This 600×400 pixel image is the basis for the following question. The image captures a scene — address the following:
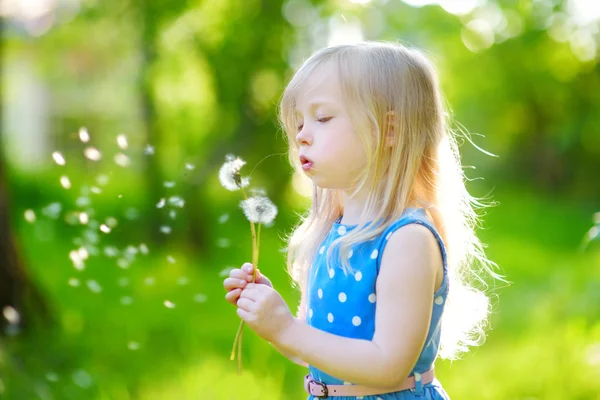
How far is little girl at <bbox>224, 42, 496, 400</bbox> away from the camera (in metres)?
1.42

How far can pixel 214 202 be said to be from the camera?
886 cm

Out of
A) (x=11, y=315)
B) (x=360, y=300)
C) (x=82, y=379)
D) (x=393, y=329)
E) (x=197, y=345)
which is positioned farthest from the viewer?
(x=197, y=345)

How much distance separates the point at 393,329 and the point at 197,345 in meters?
3.20

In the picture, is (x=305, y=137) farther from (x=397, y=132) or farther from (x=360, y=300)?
(x=360, y=300)

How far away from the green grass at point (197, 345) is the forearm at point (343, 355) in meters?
Answer: 0.87

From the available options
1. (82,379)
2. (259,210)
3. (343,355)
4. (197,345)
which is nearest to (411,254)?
(343,355)

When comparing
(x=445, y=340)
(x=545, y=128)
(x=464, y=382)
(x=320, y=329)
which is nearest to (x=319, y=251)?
(x=320, y=329)

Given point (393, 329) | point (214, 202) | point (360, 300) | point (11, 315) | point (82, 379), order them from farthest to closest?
point (214, 202)
point (11, 315)
point (82, 379)
point (360, 300)
point (393, 329)

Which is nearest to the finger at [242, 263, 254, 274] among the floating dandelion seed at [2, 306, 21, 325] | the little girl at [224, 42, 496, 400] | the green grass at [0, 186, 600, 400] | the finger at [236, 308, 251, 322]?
the little girl at [224, 42, 496, 400]

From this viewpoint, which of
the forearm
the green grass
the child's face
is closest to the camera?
the forearm

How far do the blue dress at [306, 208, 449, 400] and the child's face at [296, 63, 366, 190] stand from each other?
144mm

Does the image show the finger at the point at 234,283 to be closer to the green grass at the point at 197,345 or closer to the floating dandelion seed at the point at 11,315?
the green grass at the point at 197,345

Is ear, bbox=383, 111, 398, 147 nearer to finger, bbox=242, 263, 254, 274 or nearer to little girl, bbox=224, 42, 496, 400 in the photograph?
little girl, bbox=224, 42, 496, 400

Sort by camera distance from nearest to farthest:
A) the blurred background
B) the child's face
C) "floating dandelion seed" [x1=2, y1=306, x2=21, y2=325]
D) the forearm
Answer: the forearm → the child's face → the blurred background → "floating dandelion seed" [x1=2, y1=306, x2=21, y2=325]
